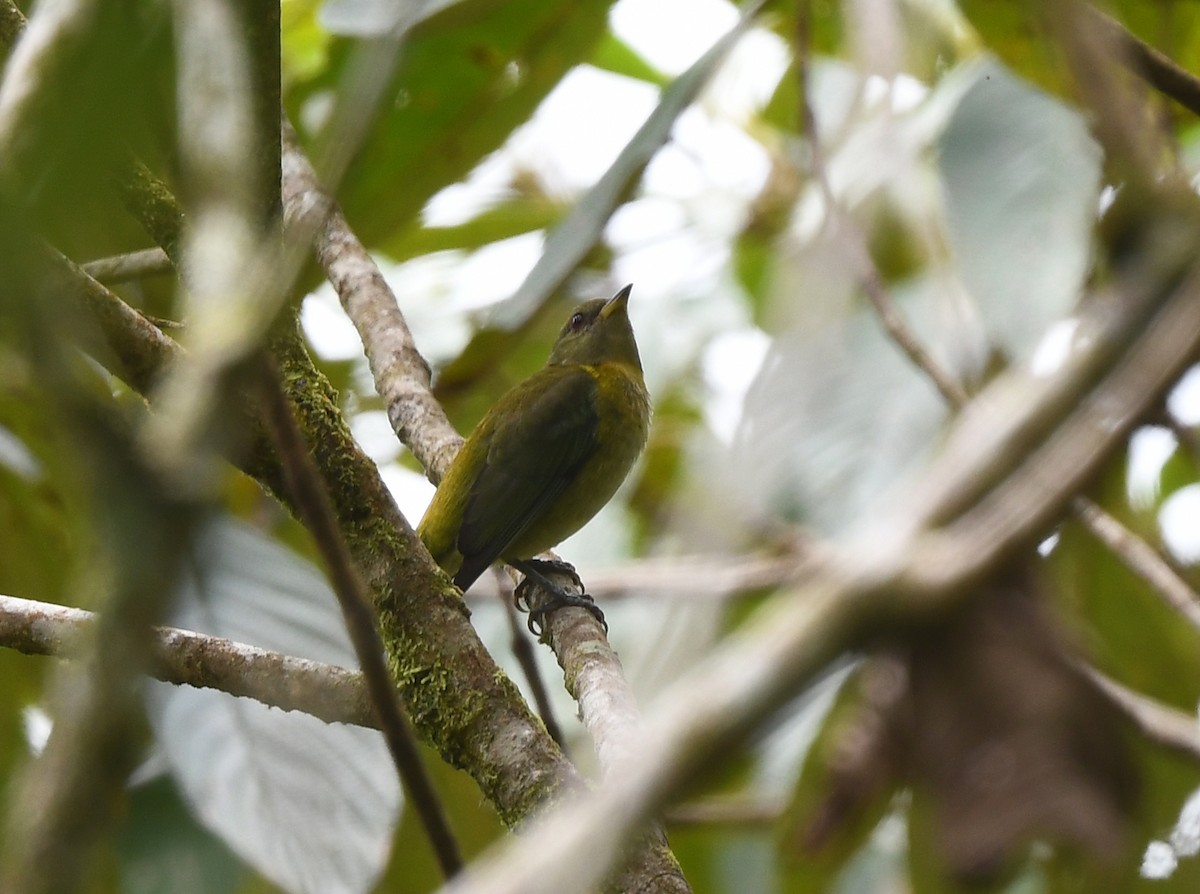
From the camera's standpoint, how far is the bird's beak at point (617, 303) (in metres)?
6.14

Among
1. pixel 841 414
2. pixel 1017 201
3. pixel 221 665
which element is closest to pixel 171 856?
pixel 221 665

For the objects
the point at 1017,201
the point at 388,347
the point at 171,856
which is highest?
the point at 388,347

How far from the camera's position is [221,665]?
2836mm

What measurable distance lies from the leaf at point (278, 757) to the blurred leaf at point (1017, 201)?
154cm

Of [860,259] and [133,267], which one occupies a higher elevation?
[133,267]

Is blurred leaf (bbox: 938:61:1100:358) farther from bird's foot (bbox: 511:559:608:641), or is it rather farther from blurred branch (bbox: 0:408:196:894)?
blurred branch (bbox: 0:408:196:894)

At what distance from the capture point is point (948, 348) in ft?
11.6

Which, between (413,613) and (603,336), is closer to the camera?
(413,613)

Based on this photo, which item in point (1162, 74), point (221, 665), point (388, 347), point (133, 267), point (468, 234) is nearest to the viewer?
point (1162, 74)

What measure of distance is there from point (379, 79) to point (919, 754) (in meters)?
0.92

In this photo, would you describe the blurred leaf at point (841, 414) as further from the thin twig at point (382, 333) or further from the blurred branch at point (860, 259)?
the thin twig at point (382, 333)

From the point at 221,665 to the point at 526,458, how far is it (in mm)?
2411

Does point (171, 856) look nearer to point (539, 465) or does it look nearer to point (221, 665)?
point (221, 665)

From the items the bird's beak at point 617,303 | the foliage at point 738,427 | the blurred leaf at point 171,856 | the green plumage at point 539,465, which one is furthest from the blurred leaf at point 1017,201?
the bird's beak at point 617,303
